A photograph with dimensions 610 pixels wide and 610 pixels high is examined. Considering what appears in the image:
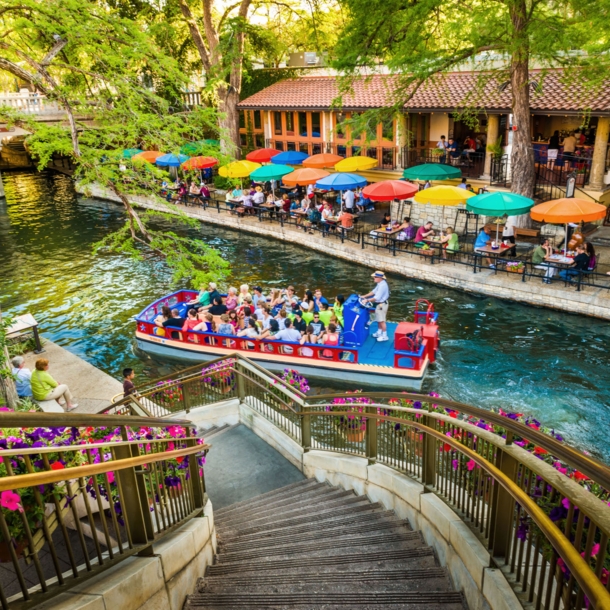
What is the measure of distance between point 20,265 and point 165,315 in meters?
11.7

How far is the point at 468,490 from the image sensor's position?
4.45m

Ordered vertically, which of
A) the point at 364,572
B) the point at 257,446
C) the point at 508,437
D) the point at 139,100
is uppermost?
the point at 139,100

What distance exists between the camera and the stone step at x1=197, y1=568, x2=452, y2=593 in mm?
4410

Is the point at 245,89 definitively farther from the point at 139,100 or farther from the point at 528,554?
the point at 528,554

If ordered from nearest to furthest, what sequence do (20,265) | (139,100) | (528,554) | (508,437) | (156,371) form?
(528,554), (508,437), (139,100), (156,371), (20,265)

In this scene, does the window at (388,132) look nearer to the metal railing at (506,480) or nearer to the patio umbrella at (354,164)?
the patio umbrella at (354,164)

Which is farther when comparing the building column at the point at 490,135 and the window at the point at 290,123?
the window at the point at 290,123

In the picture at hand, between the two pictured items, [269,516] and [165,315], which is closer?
[269,516]

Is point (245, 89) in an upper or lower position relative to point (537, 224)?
upper

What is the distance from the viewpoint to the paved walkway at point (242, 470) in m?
7.93

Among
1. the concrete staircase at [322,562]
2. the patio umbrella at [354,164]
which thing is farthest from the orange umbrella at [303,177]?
the concrete staircase at [322,562]

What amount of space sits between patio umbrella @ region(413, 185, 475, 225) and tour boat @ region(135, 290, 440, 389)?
5.47 metres

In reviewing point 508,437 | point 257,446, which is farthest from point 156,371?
point 508,437

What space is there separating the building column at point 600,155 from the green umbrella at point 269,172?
→ 11481 millimetres
